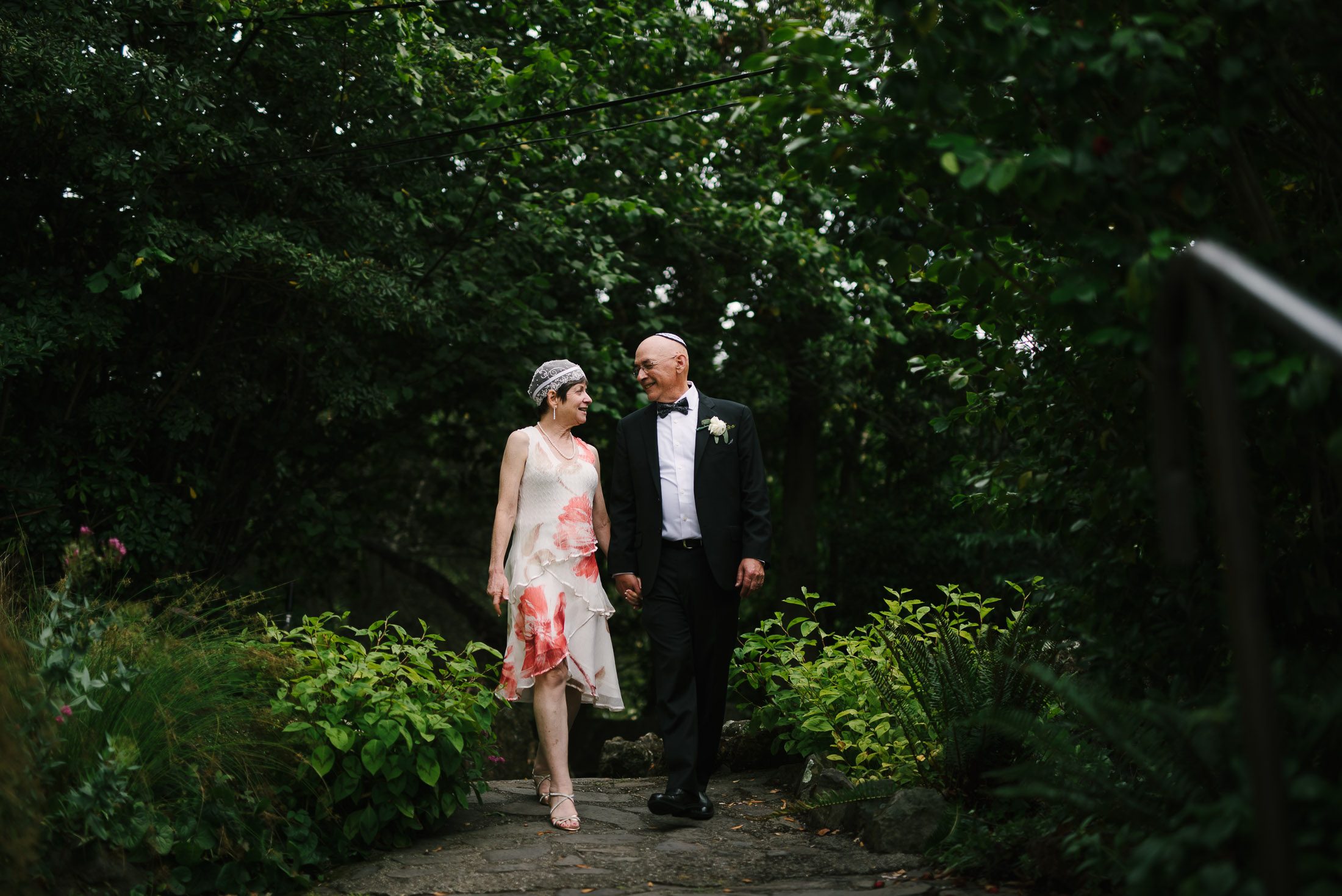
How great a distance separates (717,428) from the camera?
5.81m

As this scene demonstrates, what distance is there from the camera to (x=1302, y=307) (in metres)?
2.02

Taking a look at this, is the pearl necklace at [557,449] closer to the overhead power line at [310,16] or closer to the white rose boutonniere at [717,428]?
the white rose boutonniere at [717,428]

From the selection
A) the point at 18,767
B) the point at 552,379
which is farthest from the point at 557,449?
the point at 18,767

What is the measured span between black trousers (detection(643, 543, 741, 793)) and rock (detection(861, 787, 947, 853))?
3.31 feet

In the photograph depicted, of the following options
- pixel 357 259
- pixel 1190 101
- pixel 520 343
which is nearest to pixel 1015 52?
pixel 1190 101

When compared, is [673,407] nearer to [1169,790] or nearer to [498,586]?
[498,586]

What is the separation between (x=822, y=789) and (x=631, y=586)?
129cm

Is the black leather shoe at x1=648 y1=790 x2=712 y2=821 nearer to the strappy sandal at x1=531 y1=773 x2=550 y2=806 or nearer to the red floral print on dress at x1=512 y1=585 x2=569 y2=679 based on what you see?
the strappy sandal at x1=531 y1=773 x2=550 y2=806

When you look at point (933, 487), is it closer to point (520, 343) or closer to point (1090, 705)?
point (520, 343)

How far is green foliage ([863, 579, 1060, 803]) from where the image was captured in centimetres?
488

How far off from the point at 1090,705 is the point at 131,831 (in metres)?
3.09

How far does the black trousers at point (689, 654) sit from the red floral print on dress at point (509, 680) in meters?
0.65

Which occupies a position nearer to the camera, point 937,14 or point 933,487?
point 937,14

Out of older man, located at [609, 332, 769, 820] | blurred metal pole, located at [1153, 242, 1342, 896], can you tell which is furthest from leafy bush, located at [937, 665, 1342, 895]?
older man, located at [609, 332, 769, 820]
